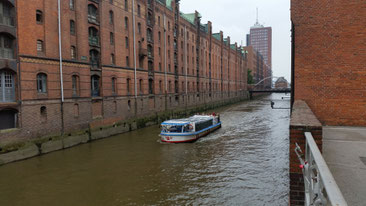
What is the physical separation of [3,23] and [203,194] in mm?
16353

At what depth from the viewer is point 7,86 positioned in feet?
59.1

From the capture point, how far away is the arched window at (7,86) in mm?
17609

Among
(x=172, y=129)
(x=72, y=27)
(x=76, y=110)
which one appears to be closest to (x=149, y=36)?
(x=72, y=27)

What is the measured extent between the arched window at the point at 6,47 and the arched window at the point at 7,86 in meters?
1.07

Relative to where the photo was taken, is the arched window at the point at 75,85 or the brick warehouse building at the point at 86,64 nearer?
the brick warehouse building at the point at 86,64

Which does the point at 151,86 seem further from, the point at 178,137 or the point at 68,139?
the point at 68,139

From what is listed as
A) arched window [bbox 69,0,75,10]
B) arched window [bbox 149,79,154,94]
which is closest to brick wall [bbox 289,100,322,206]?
arched window [bbox 69,0,75,10]

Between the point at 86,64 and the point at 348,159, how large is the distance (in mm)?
23388

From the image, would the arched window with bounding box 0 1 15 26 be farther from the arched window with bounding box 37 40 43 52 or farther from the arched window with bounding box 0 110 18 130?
the arched window with bounding box 0 110 18 130

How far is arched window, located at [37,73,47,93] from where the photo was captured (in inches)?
797

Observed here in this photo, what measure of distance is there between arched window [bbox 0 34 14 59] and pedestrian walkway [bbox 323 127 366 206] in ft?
62.2

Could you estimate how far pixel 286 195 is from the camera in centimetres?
1203

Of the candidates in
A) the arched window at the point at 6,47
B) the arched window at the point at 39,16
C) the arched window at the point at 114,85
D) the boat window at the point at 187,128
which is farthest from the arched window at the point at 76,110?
the boat window at the point at 187,128

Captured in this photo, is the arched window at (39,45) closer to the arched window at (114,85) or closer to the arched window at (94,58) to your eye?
the arched window at (94,58)
